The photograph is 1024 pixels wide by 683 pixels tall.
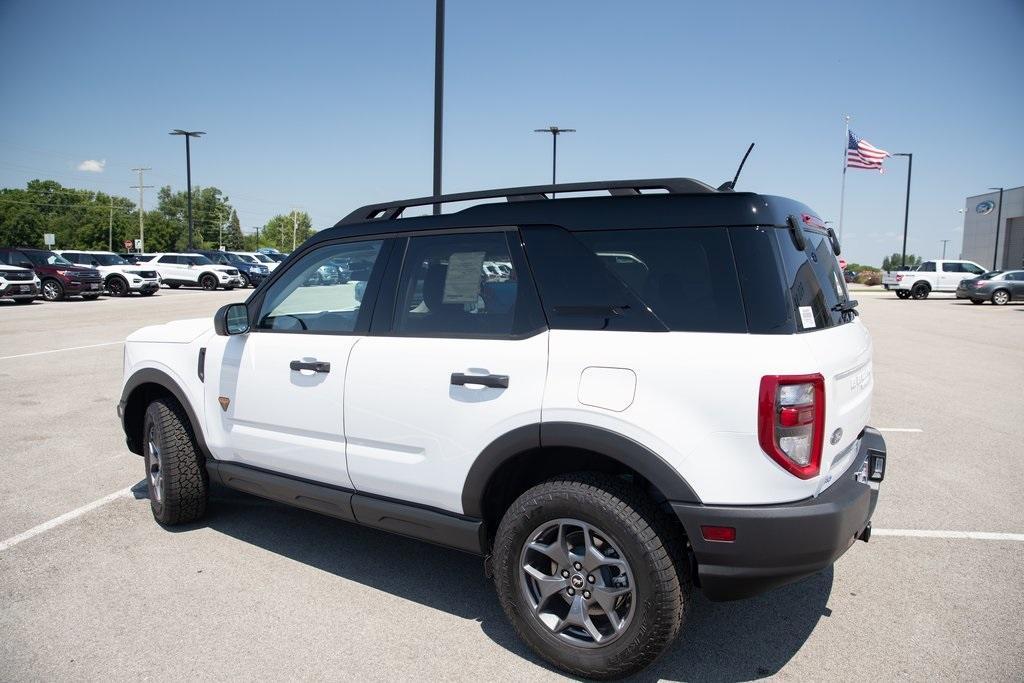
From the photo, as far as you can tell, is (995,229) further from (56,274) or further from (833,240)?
(833,240)

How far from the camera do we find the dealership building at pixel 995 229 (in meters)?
56.4

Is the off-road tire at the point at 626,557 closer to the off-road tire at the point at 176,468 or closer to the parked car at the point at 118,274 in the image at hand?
the off-road tire at the point at 176,468

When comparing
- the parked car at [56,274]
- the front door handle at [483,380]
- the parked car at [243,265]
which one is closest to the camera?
the front door handle at [483,380]

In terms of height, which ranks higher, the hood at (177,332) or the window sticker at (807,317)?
the window sticker at (807,317)

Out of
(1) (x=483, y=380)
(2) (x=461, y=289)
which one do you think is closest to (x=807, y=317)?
(1) (x=483, y=380)

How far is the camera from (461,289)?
10.5 feet

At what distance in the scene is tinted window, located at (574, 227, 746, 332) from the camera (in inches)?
96.9

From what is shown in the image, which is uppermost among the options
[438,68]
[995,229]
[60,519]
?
[995,229]

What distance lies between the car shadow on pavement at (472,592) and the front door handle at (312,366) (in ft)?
3.68

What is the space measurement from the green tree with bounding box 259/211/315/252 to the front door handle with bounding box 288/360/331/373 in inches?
5910

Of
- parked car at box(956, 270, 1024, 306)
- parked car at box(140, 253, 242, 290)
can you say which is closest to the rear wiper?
parked car at box(956, 270, 1024, 306)

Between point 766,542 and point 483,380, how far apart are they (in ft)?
4.02

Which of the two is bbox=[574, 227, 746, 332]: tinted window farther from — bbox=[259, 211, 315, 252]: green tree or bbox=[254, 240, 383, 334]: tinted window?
bbox=[259, 211, 315, 252]: green tree

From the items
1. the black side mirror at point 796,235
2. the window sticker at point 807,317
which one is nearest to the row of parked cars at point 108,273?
the black side mirror at point 796,235
